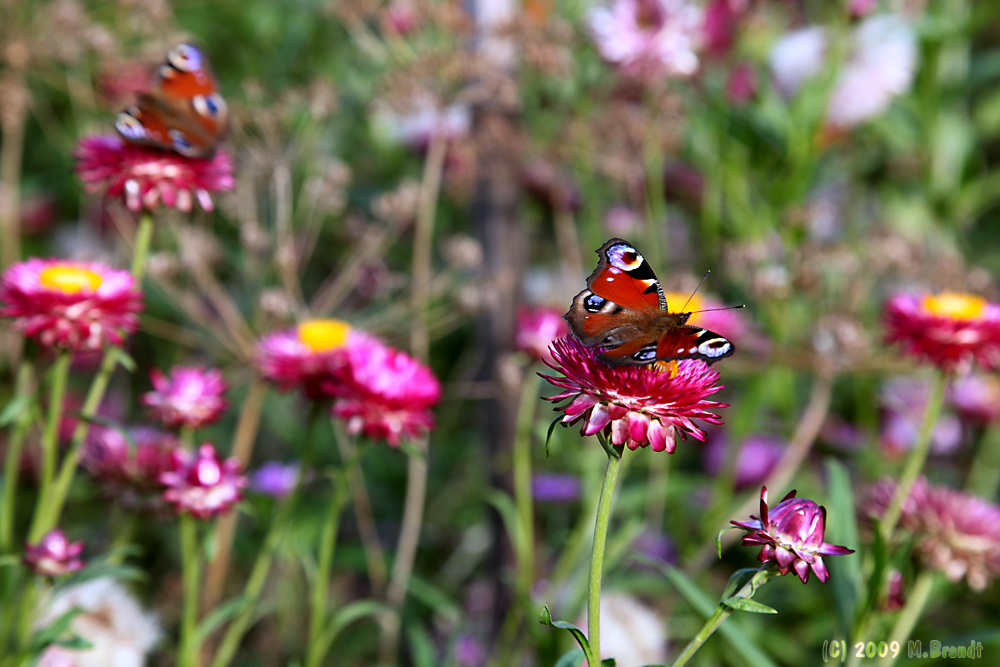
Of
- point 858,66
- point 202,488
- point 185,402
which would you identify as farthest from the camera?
point 858,66

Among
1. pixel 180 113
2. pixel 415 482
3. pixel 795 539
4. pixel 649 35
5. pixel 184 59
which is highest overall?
pixel 649 35

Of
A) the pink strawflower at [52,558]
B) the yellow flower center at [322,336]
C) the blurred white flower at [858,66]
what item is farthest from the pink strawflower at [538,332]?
the blurred white flower at [858,66]

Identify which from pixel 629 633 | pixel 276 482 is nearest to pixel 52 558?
pixel 276 482

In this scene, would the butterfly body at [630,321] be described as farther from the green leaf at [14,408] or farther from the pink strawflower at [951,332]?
the green leaf at [14,408]

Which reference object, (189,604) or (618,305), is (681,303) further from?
(189,604)

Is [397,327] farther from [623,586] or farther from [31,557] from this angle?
[31,557]

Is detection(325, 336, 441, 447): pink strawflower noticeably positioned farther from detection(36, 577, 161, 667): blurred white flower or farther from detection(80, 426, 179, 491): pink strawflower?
detection(36, 577, 161, 667): blurred white flower

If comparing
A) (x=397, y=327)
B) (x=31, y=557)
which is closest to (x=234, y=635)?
(x=31, y=557)
